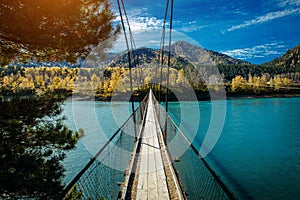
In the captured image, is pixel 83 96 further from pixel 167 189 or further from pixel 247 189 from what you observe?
pixel 167 189

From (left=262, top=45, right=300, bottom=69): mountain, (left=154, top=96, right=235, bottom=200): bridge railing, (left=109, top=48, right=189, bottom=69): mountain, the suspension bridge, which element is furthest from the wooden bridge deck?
(left=262, top=45, right=300, bottom=69): mountain

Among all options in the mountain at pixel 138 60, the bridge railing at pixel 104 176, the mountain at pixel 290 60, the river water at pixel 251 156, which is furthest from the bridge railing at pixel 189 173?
the mountain at pixel 290 60

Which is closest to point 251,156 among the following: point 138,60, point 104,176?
point 138,60

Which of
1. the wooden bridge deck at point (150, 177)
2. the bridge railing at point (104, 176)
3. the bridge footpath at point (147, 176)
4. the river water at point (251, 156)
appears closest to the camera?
the bridge railing at point (104, 176)

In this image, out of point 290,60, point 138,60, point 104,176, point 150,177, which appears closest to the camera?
point 150,177

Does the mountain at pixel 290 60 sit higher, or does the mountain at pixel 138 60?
the mountain at pixel 290 60

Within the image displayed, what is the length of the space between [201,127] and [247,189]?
368 inches

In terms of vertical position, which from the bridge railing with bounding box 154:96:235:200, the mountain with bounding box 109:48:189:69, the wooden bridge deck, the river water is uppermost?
the mountain with bounding box 109:48:189:69

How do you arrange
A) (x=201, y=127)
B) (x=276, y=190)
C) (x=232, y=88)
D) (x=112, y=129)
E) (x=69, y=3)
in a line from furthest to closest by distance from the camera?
(x=232, y=88) < (x=201, y=127) < (x=112, y=129) < (x=276, y=190) < (x=69, y=3)

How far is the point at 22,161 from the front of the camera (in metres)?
2.18

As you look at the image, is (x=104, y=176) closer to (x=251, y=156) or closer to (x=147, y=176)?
(x=147, y=176)

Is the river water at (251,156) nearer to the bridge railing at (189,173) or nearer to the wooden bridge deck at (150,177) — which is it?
the bridge railing at (189,173)

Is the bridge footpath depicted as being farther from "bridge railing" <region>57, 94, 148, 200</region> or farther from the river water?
the river water

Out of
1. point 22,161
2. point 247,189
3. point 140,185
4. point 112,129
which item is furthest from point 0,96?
point 112,129
